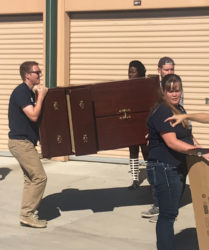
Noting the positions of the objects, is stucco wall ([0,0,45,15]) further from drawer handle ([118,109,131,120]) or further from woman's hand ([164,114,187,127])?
woman's hand ([164,114,187,127])

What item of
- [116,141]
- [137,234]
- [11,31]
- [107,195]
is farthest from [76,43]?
[137,234]

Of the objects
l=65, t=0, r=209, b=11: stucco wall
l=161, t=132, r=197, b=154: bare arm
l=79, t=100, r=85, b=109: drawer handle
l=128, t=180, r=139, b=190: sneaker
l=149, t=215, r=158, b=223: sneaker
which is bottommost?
l=149, t=215, r=158, b=223: sneaker

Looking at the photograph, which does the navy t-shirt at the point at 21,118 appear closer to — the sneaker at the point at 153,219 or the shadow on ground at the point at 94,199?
the shadow on ground at the point at 94,199

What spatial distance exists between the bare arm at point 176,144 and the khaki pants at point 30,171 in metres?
2.04

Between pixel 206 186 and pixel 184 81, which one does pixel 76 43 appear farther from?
pixel 206 186

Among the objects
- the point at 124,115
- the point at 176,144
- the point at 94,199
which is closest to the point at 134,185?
the point at 94,199

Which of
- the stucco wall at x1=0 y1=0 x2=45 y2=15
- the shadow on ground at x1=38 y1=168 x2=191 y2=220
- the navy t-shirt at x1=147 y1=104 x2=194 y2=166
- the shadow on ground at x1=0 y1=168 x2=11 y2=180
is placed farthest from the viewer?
the stucco wall at x1=0 y1=0 x2=45 y2=15

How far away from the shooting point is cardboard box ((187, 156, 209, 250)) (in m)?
4.96

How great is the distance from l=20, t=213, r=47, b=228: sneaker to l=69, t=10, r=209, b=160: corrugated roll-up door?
408 centimetres

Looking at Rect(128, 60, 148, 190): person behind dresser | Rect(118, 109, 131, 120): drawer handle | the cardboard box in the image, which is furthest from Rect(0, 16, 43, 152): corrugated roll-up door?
the cardboard box

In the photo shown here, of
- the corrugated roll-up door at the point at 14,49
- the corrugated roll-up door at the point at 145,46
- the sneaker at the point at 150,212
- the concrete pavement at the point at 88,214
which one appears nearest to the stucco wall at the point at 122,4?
the corrugated roll-up door at the point at 145,46

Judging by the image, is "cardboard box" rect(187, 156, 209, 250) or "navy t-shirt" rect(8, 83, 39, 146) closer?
"cardboard box" rect(187, 156, 209, 250)

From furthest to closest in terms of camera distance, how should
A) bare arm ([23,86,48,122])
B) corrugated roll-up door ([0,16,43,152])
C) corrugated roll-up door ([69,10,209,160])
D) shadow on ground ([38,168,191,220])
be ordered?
corrugated roll-up door ([0,16,43,152]), corrugated roll-up door ([69,10,209,160]), shadow on ground ([38,168,191,220]), bare arm ([23,86,48,122])

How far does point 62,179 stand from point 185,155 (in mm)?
4337
